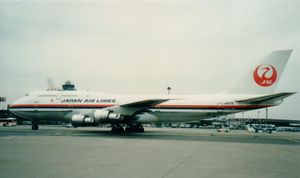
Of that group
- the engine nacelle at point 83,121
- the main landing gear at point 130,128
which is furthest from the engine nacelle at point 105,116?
the main landing gear at point 130,128

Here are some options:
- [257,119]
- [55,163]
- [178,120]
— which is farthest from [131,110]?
[257,119]

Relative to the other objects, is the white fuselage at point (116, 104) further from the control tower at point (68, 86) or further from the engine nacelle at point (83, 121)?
the control tower at point (68, 86)

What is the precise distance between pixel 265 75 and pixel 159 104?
10169 mm

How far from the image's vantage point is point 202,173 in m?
8.26

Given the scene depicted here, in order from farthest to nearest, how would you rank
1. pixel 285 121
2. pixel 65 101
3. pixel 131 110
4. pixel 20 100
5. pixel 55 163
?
pixel 285 121
pixel 20 100
pixel 65 101
pixel 131 110
pixel 55 163

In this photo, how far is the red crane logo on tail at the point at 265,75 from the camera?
24.9 m

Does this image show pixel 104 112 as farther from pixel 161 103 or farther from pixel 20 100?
pixel 20 100

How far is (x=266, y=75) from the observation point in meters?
25.2

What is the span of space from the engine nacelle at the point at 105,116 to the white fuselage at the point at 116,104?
98.1 inches

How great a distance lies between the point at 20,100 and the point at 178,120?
714 inches

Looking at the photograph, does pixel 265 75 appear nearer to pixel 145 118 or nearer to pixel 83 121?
pixel 145 118

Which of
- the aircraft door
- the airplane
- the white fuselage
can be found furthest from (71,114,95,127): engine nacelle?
the aircraft door

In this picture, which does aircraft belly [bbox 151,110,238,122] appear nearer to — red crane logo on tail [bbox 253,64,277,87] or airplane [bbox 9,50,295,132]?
airplane [bbox 9,50,295,132]

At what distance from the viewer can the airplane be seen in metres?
24.9
